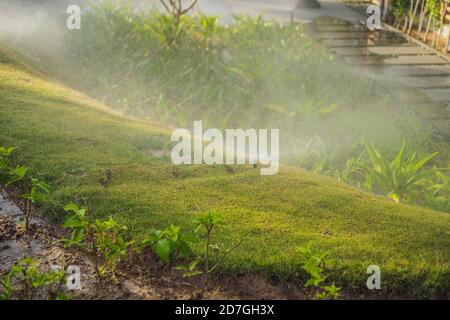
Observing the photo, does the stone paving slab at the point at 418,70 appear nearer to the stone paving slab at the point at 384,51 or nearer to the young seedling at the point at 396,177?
the stone paving slab at the point at 384,51

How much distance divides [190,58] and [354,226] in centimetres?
446

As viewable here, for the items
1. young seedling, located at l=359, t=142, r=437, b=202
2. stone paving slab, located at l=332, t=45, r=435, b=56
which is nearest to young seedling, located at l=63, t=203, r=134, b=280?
young seedling, located at l=359, t=142, r=437, b=202

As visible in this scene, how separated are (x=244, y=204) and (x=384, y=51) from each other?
5.09 m

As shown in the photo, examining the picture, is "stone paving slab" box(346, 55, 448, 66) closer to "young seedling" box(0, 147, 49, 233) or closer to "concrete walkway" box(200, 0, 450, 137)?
"concrete walkway" box(200, 0, 450, 137)

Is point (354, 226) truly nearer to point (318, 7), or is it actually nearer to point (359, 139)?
point (359, 139)

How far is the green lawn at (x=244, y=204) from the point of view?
3.05 metres

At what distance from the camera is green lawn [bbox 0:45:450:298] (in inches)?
120

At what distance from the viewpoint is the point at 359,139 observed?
6.11m

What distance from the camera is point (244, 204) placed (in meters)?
3.69

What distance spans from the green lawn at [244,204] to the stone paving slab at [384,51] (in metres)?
3.93

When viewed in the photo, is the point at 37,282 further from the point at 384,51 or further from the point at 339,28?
the point at 339,28

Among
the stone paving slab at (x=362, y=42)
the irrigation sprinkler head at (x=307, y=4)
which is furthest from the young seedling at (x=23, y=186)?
the irrigation sprinkler head at (x=307, y=4)

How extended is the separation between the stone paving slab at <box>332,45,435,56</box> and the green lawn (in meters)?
3.93
